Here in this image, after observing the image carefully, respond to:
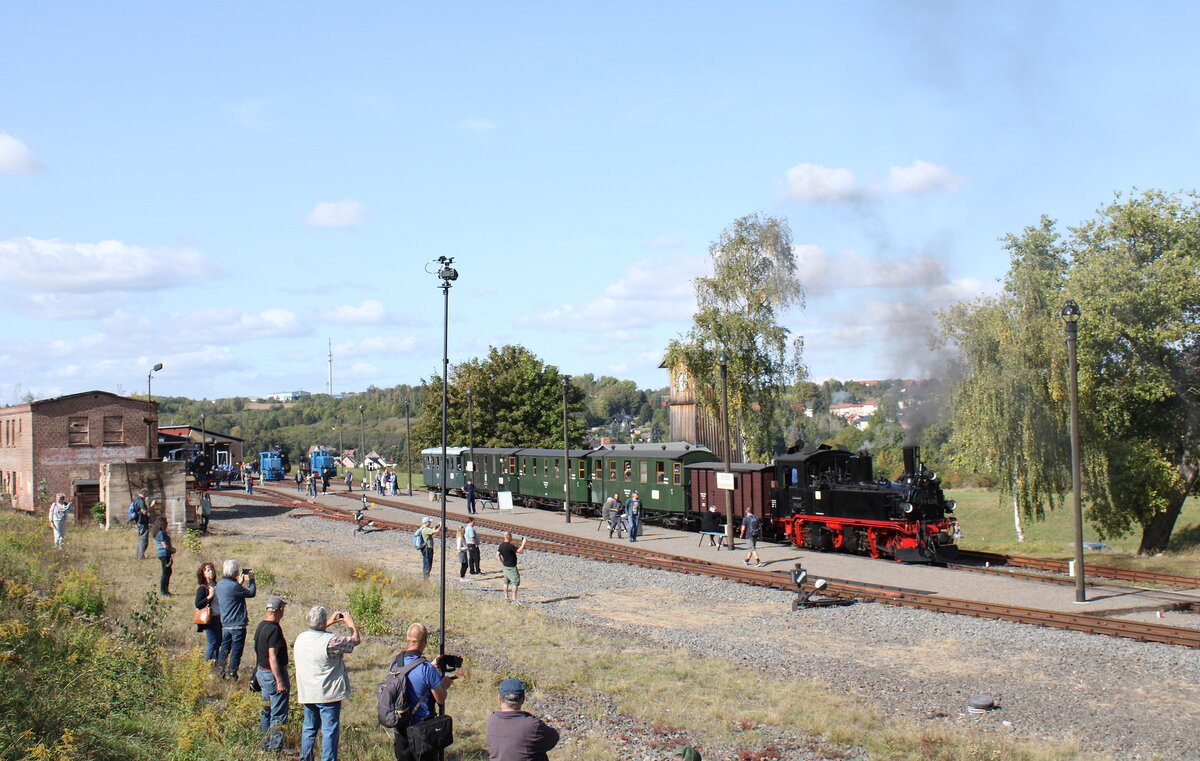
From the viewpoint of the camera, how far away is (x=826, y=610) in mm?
17484

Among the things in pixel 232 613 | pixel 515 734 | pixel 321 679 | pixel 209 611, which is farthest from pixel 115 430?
pixel 515 734

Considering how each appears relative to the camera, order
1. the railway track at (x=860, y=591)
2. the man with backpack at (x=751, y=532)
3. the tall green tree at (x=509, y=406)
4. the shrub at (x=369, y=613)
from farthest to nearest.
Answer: the tall green tree at (x=509, y=406) < the man with backpack at (x=751, y=532) < the shrub at (x=369, y=613) < the railway track at (x=860, y=591)

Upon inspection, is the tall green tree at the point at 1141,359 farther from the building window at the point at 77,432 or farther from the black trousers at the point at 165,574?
the building window at the point at 77,432

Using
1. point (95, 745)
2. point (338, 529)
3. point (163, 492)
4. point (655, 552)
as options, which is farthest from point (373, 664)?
point (338, 529)


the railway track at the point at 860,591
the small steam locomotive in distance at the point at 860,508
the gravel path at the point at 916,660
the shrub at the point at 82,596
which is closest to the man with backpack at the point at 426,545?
the gravel path at the point at 916,660

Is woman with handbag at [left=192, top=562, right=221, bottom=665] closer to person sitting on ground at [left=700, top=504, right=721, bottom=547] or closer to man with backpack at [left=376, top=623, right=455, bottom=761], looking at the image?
man with backpack at [left=376, top=623, right=455, bottom=761]

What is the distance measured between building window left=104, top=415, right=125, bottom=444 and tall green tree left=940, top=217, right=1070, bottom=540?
30.5 metres

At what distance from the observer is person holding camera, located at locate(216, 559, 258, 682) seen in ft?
33.9

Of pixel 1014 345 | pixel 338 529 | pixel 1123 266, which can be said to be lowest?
pixel 338 529

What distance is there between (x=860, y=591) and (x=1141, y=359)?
15.9 metres

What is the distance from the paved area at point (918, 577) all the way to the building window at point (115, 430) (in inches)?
600

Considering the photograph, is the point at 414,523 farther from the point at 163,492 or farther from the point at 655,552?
the point at 655,552

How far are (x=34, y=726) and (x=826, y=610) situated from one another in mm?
13418

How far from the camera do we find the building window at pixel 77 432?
3456 centimetres
